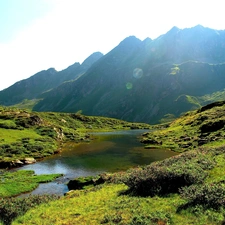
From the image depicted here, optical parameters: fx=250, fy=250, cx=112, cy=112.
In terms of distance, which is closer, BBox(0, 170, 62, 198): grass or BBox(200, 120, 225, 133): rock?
BBox(0, 170, 62, 198): grass

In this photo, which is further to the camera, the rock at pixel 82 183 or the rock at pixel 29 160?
the rock at pixel 29 160

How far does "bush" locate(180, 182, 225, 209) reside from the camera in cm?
1904

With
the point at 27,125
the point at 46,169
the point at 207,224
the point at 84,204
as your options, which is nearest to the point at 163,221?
the point at 207,224

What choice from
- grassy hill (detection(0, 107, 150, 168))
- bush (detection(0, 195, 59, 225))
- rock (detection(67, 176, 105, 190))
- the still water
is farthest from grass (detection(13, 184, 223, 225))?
grassy hill (detection(0, 107, 150, 168))

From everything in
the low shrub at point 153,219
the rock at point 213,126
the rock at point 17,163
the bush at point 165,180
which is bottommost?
the rock at point 213,126

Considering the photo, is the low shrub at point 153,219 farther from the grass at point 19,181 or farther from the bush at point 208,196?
the grass at point 19,181

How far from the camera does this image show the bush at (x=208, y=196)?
19042 mm

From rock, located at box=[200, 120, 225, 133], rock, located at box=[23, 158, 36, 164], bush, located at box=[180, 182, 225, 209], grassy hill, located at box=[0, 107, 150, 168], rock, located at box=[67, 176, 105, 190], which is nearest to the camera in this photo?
bush, located at box=[180, 182, 225, 209]

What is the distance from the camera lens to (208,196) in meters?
19.9

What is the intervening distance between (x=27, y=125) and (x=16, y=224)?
372 feet

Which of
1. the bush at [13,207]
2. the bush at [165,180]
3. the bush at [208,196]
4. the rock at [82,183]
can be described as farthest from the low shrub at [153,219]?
the rock at [82,183]

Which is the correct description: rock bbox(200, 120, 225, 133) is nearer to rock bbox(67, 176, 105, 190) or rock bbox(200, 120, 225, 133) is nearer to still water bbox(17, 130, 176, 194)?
still water bbox(17, 130, 176, 194)

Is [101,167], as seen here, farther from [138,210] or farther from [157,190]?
[138,210]

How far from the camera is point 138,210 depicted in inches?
836
